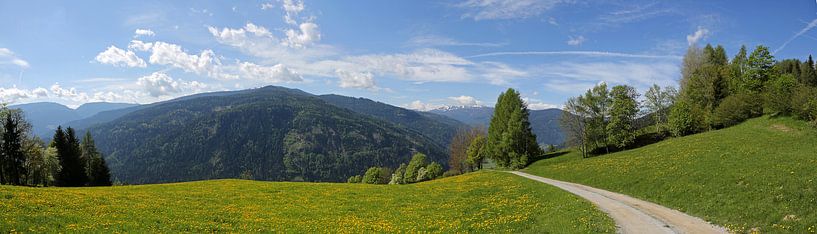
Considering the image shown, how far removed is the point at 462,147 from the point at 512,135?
30217 millimetres

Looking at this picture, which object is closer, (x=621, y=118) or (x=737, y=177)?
(x=737, y=177)

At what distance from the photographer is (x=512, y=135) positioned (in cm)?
8206

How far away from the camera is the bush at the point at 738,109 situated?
6250 centimetres

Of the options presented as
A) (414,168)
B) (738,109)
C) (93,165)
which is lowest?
(414,168)

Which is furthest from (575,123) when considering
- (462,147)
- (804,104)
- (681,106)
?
(462,147)

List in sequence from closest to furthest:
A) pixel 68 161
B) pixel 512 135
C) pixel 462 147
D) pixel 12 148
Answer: pixel 12 148 < pixel 512 135 < pixel 68 161 < pixel 462 147

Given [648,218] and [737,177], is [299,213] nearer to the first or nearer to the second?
[648,218]

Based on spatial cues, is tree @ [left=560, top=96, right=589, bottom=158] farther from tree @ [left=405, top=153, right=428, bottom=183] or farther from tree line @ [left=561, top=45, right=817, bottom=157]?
tree @ [left=405, top=153, right=428, bottom=183]

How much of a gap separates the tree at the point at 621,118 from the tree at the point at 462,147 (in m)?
37.3

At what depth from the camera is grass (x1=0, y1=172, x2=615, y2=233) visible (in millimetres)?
20281

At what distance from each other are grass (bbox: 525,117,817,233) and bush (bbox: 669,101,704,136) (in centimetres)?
1426

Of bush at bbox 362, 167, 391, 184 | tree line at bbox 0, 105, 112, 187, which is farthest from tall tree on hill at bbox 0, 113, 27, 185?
bush at bbox 362, 167, 391, 184

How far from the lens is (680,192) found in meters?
28.1

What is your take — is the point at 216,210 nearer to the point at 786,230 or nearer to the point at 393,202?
the point at 393,202
